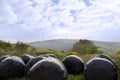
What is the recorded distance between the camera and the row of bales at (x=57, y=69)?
14.3m

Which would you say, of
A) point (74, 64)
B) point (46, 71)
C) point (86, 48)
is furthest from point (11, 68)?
point (86, 48)

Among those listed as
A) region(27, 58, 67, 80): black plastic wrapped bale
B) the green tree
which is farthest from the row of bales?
the green tree

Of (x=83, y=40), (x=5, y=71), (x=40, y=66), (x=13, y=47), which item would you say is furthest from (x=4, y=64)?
(x=83, y=40)

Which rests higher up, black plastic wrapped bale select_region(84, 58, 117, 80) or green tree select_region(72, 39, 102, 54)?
green tree select_region(72, 39, 102, 54)

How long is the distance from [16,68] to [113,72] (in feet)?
27.5

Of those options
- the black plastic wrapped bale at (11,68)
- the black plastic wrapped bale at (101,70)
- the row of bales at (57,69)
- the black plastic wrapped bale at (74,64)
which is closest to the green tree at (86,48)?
the row of bales at (57,69)

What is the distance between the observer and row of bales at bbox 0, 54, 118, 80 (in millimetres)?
14273

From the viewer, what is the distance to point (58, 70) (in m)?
14.5

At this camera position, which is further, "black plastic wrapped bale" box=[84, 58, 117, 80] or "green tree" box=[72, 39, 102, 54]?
"green tree" box=[72, 39, 102, 54]

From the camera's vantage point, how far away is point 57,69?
14414mm

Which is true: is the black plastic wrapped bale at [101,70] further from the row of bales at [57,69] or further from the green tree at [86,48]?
the green tree at [86,48]

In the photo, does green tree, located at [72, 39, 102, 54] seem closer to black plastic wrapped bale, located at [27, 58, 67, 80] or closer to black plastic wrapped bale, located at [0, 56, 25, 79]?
black plastic wrapped bale, located at [0, 56, 25, 79]

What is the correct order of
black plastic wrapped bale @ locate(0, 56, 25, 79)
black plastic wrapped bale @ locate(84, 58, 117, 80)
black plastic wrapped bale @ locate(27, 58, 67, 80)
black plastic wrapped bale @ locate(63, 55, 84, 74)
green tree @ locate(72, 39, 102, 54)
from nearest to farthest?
1. black plastic wrapped bale @ locate(27, 58, 67, 80)
2. black plastic wrapped bale @ locate(84, 58, 117, 80)
3. black plastic wrapped bale @ locate(0, 56, 25, 79)
4. black plastic wrapped bale @ locate(63, 55, 84, 74)
5. green tree @ locate(72, 39, 102, 54)

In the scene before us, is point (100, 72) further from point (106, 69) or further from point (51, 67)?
point (51, 67)
